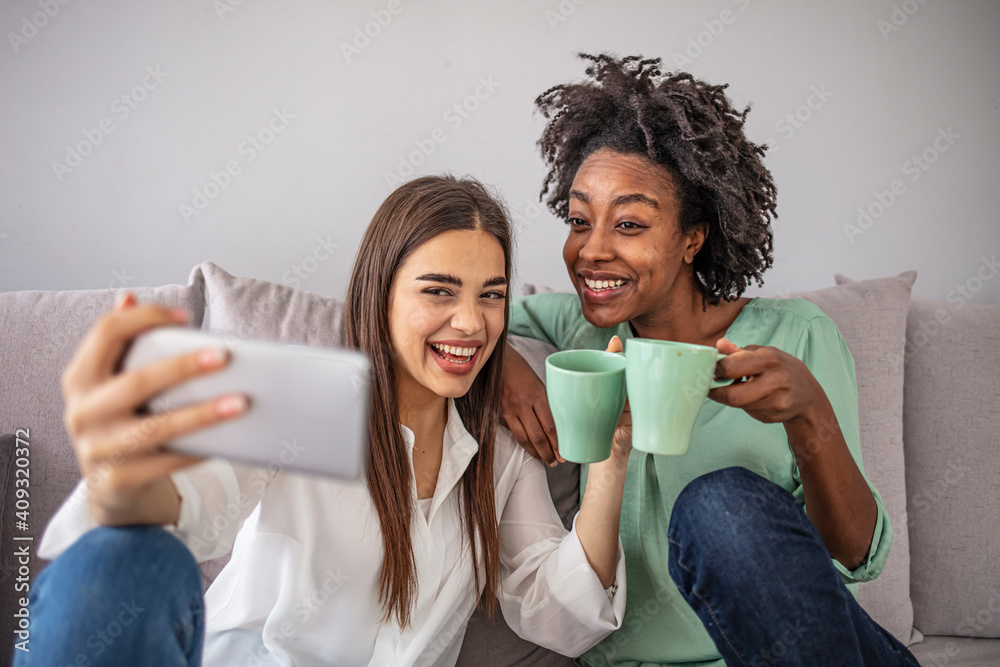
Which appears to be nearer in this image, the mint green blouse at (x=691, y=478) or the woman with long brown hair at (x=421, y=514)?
the woman with long brown hair at (x=421, y=514)

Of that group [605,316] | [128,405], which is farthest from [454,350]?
[128,405]

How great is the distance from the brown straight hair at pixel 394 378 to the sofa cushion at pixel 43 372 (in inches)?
20.6

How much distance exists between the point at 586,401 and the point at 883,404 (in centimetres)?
98

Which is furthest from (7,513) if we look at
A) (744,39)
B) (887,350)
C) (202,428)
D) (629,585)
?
(744,39)

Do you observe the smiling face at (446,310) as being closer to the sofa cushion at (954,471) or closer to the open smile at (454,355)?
the open smile at (454,355)

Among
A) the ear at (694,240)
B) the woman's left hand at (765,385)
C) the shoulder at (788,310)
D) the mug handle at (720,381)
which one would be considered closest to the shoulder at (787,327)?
the shoulder at (788,310)

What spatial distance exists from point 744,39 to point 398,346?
1.37 metres

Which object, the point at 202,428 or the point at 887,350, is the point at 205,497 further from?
the point at 887,350

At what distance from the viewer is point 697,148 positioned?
4.26 feet

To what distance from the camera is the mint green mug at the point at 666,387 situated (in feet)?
2.53

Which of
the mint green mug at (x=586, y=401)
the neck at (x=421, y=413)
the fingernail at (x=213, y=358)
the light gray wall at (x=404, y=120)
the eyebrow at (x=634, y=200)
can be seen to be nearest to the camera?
the fingernail at (x=213, y=358)

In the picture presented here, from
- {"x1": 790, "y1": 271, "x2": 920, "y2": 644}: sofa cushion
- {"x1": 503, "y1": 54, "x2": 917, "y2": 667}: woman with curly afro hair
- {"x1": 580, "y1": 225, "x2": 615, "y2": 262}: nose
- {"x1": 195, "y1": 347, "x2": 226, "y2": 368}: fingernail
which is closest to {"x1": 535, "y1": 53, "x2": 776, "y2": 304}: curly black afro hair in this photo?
{"x1": 503, "y1": 54, "x2": 917, "y2": 667}: woman with curly afro hair

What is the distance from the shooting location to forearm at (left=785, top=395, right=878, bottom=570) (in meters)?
0.98

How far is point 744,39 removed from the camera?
1.89 metres
